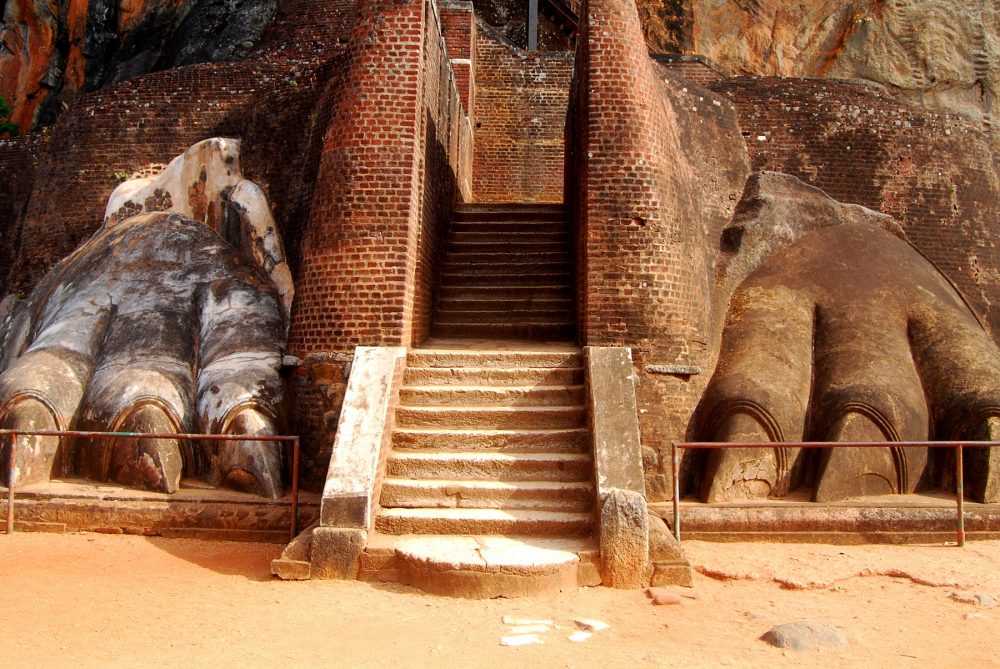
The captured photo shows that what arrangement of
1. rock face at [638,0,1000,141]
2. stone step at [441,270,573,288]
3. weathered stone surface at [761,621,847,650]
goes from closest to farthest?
1. weathered stone surface at [761,621,847,650]
2. stone step at [441,270,573,288]
3. rock face at [638,0,1000,141]

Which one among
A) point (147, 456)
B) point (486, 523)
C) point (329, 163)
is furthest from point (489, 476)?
point (329, 163)

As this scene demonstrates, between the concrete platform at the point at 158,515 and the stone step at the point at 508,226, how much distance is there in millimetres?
4886

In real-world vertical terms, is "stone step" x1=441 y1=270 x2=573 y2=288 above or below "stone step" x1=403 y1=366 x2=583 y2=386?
above

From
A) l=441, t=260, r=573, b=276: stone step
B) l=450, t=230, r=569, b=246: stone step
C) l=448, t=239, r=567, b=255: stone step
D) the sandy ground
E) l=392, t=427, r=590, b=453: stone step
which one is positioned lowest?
the sandy ground

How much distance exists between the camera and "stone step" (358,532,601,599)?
5395 mm

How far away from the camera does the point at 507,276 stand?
10.2 meters

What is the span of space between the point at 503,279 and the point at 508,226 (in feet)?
3.82

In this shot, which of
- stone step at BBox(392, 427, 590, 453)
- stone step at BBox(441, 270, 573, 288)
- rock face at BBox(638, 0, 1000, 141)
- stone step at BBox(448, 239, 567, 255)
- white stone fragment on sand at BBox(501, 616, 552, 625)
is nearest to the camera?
white stone fragment on sand at BBox(501, 616, 552, 625)

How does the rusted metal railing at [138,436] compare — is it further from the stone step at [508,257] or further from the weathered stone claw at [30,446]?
the stone step at [508,257]

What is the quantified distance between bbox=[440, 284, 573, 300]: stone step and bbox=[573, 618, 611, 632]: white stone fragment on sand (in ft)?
16.9

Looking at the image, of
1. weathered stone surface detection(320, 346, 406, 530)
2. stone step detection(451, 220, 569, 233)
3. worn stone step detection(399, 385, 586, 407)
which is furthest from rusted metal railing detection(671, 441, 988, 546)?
stone step detection(451, 220, 569, 233)

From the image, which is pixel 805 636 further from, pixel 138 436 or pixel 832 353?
pixel 138 436

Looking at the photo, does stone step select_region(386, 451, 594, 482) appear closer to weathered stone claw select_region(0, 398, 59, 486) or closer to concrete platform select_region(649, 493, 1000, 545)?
concrete platform select_region(649, 493, 1000, 545)

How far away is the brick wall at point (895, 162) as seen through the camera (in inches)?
423
